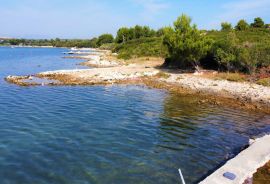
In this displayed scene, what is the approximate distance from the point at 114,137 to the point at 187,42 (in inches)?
1049

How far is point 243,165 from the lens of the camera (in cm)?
1266

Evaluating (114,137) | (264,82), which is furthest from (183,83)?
(114,137)

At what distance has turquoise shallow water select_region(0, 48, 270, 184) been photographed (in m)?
13.1

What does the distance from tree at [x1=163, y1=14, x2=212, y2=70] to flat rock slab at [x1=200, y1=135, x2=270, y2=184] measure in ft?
89.2

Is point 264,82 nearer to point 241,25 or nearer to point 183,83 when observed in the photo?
point 183,83

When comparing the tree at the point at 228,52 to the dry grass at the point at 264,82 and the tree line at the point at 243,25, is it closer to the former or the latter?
the dry grass at the point at 264,82

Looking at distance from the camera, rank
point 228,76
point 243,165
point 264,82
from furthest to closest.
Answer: point 228,76 < point 264,82 < point 243,165

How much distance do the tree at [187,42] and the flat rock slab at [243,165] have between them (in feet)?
89.2

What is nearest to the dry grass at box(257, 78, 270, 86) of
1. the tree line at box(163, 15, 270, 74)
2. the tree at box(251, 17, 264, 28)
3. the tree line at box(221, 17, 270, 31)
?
the tree line at box(163, 15, 270, 74)

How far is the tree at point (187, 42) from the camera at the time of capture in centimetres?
4122

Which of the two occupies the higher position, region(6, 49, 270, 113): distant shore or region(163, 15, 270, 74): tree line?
region(163, 15, 270, 74): tree line

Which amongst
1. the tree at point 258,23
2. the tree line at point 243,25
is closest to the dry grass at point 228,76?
the tree line at point 243,25

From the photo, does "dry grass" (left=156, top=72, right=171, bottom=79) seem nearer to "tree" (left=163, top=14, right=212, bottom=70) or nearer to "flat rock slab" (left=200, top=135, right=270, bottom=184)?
"tree" (left=163, top=14, right=212, bottom=70)

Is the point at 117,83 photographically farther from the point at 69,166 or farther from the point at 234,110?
the point at 69,166
